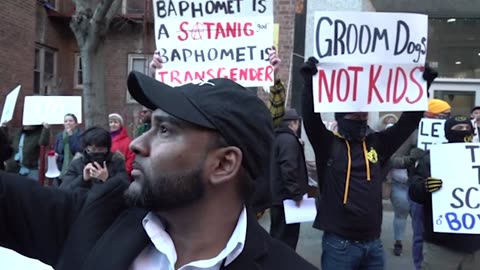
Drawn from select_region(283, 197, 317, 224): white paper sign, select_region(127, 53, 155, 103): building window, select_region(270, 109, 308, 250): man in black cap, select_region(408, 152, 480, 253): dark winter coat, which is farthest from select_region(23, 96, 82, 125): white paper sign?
select_region(127, 53, 155, 103): building window

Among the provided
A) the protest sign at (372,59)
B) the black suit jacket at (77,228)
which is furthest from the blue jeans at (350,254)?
the black suit jacket at (77,228)

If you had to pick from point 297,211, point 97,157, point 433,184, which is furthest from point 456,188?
point 97,157

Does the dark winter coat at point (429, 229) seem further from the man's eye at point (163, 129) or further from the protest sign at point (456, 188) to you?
the man's eye at point (163, 129)

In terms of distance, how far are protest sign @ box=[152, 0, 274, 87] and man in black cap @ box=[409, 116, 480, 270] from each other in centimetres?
137

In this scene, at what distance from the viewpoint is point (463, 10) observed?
9.42 m

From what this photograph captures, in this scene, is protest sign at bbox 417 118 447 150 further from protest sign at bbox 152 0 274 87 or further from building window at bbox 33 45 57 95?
building window at bbox 33 45 57 95

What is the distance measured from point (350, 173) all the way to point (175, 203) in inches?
98.7

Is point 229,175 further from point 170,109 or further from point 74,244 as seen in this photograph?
point 74,244

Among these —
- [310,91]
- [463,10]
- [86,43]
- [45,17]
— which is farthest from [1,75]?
[310,91]

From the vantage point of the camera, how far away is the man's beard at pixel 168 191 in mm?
1571

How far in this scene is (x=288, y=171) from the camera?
587 centimetres

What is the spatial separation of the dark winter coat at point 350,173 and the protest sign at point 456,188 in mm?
353

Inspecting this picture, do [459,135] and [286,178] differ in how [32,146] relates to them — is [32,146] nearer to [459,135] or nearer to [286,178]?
[286,178]

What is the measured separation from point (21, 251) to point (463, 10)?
9072 mm
